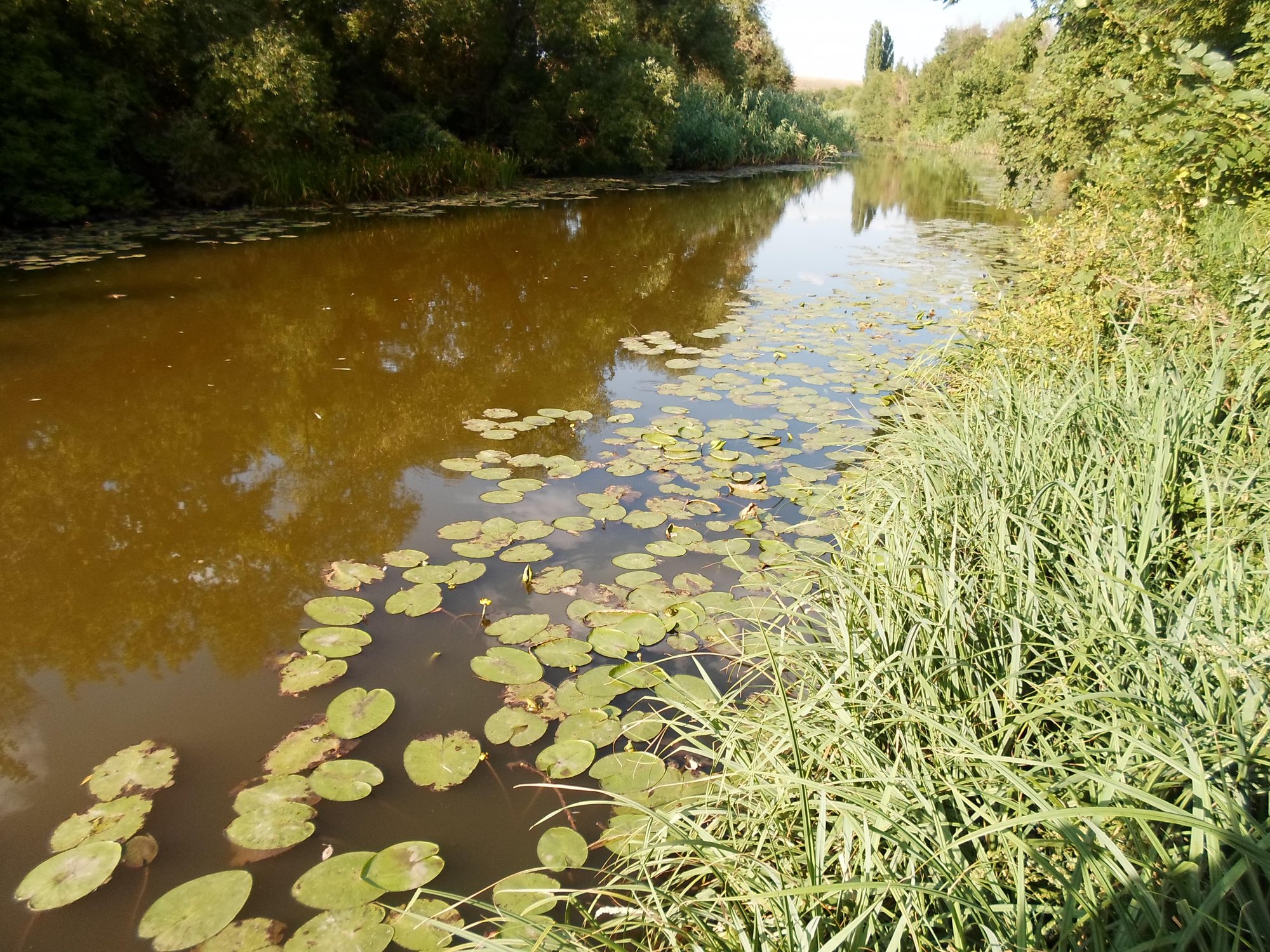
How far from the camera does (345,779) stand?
5.66 feet

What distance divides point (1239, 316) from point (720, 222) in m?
8.90

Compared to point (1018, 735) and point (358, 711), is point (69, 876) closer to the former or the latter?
point (358, 711)

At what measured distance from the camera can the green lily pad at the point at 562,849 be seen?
1.55 meters

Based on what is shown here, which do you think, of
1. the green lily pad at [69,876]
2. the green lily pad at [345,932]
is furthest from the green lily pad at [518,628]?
the green lily pad at [69,876]

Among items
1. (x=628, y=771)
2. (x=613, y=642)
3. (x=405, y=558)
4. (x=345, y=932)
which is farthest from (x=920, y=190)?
(x=345, y=932)

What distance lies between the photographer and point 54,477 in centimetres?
313

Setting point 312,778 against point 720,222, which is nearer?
point 312,778

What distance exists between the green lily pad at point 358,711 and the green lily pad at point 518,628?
0.37 metres

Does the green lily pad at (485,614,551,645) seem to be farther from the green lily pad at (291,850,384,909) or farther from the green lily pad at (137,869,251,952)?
the green lily pad at (137,869,251,952)

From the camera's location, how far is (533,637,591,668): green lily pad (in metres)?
2.15

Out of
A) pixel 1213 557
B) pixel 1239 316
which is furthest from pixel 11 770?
pixel 1239 316

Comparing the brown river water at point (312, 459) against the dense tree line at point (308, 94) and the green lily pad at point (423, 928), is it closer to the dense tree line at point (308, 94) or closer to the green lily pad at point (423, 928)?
the green lily pad at point (423, 928)

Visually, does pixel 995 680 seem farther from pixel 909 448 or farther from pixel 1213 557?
pixel 909 448

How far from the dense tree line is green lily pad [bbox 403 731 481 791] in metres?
8.67
